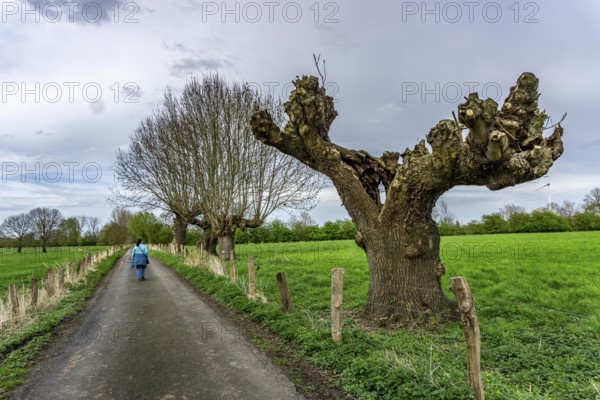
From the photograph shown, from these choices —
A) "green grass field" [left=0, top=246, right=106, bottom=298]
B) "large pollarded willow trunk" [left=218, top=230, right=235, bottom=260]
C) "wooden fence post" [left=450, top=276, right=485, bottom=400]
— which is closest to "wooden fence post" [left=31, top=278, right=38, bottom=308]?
"green grass field" [left=0, top=246, right=106, bottom=298]

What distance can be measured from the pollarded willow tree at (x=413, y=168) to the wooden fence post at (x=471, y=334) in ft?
9.35

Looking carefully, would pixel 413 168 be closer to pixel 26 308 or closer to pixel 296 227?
pixel 26 308

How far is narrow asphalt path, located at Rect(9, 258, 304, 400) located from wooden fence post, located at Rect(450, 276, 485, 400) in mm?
2158

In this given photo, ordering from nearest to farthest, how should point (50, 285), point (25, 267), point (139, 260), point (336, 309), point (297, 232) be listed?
point (336, 309) < point (50, 285) < point (139, 260) < point (25, 267) < point (297, 232)

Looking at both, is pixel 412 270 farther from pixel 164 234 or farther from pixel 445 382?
pixel 164 234

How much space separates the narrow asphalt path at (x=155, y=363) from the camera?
4.87 m

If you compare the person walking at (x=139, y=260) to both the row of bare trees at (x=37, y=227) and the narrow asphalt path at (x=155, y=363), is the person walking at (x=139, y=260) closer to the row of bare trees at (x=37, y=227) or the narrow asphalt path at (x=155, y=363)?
the narrow asphalt path at (x=155, y=363)

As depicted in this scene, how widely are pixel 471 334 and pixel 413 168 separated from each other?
3.97 meters

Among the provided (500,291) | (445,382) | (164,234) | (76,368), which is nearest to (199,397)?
(76,368)

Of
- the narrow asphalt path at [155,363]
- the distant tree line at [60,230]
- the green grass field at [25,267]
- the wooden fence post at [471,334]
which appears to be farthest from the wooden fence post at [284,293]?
the distant tree line at [60,230]

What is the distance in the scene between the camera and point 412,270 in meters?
7.90

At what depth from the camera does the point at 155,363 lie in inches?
232

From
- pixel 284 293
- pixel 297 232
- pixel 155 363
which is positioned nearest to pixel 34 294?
pixel 155 363

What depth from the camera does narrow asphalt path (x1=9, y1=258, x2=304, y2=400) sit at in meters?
4.87
